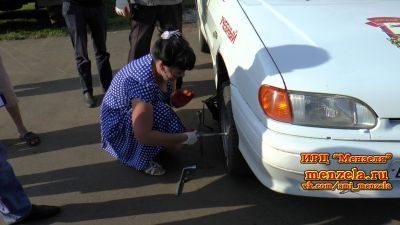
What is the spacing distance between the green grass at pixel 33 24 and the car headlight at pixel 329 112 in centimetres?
513

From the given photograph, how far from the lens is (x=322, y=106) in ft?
7.59

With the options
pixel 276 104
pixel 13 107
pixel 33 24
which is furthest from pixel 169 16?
pixel 33 24

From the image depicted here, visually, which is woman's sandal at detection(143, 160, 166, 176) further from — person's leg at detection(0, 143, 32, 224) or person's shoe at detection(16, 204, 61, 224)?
person's leg at detection(0, 143, 32, 224)

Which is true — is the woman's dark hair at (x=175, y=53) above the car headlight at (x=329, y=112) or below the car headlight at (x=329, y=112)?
above

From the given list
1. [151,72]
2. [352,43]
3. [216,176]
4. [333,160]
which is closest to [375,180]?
[333,160]

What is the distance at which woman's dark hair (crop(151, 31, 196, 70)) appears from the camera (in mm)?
2668

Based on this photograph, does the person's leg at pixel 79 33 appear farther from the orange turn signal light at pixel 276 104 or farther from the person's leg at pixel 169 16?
the orange turn signal light at pixel 276 104

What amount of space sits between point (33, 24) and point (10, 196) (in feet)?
17.9

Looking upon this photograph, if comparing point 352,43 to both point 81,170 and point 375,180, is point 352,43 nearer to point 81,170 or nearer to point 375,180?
point 375,180

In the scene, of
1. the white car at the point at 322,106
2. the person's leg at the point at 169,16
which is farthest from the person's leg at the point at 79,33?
the white car at the point at 322,106

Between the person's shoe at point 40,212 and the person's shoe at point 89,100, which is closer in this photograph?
the person's shoe at point 40,212

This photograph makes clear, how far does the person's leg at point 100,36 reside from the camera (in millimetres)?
4280

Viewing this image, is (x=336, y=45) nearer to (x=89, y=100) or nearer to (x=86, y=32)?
(x=86, y=32)

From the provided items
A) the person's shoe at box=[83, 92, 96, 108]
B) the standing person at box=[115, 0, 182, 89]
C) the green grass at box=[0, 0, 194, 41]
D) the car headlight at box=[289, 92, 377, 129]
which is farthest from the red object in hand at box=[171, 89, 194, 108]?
the green grass at box=[0, 0, 194, 41]
